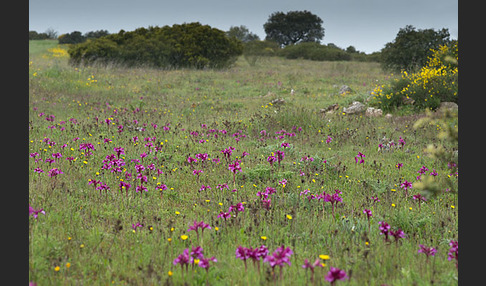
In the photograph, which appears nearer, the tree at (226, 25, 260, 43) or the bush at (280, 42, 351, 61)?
the bush at (280, 42, 351, 61)

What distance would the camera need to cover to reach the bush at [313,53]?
43.3 m

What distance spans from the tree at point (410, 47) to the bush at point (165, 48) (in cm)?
1188

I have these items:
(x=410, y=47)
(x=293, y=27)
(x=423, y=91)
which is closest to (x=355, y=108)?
(x=423, y=91)

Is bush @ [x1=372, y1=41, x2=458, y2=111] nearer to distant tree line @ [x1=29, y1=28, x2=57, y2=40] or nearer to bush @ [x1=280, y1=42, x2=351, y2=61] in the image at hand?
bush @ [x1=280, y1=42, x2=351, y2=61]

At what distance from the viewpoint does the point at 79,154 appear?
22.6ft

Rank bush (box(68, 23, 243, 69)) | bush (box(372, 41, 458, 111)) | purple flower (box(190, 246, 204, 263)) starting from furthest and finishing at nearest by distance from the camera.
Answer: bush (box(68, 23, 243, 69)), bush (box(372, 41, 458, 111)), purple flower (box(190, 246, 204, 263))

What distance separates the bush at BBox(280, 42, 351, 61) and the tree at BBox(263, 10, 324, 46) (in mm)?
25839

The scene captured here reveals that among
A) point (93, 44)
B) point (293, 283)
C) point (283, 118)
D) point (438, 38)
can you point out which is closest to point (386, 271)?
point (293, 283)

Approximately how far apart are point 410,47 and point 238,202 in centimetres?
2334

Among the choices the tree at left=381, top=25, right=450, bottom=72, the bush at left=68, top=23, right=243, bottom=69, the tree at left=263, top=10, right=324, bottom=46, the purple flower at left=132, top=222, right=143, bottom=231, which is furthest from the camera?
the tree at left=263, top=10, right=324, bottom=46

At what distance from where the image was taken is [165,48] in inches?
1093

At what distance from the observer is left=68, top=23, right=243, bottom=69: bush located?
1036 inches

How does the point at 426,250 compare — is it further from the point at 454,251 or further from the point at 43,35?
the point at 43,35

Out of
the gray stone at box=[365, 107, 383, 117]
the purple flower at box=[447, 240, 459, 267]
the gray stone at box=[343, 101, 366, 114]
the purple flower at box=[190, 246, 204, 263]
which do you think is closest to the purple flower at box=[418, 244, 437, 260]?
the purple flower at box=[447, 240, 459, 267]
